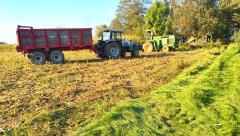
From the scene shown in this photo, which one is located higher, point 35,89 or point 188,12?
point 188,12

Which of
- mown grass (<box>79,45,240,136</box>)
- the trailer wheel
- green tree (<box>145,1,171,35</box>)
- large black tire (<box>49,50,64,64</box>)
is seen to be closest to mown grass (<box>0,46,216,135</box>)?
mown grass (<box>79,45,240,136</box>)

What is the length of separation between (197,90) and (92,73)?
4293 mm

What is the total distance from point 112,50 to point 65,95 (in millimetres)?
8381

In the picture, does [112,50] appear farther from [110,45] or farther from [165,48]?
[165,48]

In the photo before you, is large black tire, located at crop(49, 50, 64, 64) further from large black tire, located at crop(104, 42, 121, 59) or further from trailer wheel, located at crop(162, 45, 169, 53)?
trailer wheel, located at crop(162, 45, 169, 53)

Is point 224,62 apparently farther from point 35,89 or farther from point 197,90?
point 35,89

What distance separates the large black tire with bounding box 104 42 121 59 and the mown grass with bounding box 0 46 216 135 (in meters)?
3.85

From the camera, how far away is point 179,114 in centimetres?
571

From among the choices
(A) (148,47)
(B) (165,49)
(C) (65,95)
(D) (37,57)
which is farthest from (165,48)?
(C) (65,95)

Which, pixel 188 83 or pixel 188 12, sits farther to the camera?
pixel 188 12

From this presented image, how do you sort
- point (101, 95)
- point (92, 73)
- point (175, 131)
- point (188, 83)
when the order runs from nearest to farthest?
point (175, 131)
point (101, 95)
point (188, 83)
point (92, 73)

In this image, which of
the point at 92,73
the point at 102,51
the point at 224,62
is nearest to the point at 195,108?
the point at 92,73

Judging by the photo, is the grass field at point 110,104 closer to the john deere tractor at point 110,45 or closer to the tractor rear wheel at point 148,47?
the john deere tractor at point 110,45

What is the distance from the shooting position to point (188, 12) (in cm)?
2711
